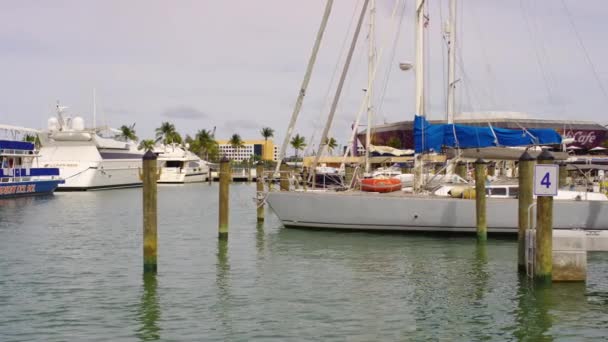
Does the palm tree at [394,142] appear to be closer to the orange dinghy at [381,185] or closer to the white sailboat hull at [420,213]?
the orange dinghy at [381,185]

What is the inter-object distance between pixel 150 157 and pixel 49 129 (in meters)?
67.0

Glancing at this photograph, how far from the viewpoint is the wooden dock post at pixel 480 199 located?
82.9ft

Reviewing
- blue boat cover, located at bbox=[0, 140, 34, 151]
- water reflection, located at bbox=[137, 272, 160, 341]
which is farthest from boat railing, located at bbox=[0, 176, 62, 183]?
water reflection, located at bbox=[137, 272, 160, 341]

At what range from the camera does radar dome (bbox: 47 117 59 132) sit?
262 feet

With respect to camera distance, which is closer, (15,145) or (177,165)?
(15,145)

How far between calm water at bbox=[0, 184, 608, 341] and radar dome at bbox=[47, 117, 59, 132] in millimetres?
54441

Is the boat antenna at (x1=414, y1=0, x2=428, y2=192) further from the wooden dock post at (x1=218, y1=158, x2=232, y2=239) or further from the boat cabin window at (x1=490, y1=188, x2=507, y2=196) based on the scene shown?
the wooden dock post at (x1=218, y1=158, x2=232, y2=239)

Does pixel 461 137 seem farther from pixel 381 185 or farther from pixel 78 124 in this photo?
pixel 78 124

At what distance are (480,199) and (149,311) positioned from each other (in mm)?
14491

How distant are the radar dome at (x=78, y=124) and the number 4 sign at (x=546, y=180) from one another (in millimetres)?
71101

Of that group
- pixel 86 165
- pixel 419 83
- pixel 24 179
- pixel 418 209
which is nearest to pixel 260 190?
pixel 418 209

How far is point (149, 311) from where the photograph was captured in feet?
50.1

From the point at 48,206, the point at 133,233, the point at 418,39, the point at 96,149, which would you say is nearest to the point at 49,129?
the point at 96,149

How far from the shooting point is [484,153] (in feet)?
93.5
